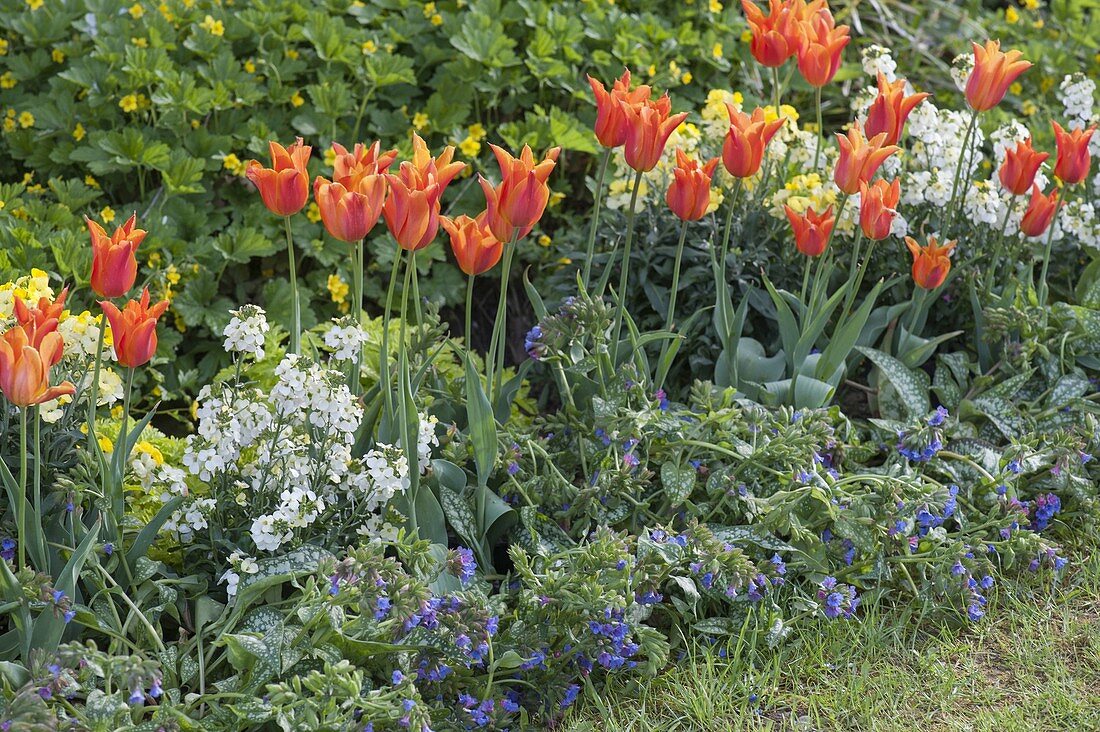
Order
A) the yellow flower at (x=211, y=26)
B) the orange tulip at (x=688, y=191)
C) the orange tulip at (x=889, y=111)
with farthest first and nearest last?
Result: the yellow flower at (x=211, y=26) < the orange tulip at (x=889, y=111) < the orange tulip at (x=688, y=191)

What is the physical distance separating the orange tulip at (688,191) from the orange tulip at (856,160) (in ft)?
0.94

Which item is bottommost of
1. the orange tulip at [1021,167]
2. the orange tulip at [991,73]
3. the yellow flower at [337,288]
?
the yellow flower at [337,288]

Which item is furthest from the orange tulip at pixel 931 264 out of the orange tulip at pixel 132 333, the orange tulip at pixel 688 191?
the orange tulip at pixel 132 333

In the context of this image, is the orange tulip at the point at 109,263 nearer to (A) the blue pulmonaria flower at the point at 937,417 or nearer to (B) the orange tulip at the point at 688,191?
(B) the orange tulip at the point at 688,191

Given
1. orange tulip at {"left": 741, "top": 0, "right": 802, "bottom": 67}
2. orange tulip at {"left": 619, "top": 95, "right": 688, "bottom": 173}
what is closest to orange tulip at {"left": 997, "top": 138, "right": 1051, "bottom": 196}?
orange tulip at {"left": 741, "top": 0, "right": 802, "bottom": 67}

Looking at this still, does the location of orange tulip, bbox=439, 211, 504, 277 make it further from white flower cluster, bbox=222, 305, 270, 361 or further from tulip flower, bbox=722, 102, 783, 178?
tulip flower, bbox=722, 102, 783, 178

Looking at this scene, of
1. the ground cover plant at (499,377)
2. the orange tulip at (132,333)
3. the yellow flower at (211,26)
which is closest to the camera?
the orange tulip at (132,333)

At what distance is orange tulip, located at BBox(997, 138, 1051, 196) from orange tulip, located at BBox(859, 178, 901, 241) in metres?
0.43

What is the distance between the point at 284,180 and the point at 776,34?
1246 mm

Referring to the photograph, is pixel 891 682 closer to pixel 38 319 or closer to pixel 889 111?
pixel 889 111

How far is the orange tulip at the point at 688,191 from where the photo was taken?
95.9 inches

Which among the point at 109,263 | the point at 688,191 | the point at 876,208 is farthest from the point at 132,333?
the point at 876,208

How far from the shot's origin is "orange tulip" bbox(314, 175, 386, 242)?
203 centimetres

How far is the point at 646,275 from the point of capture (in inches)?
123
